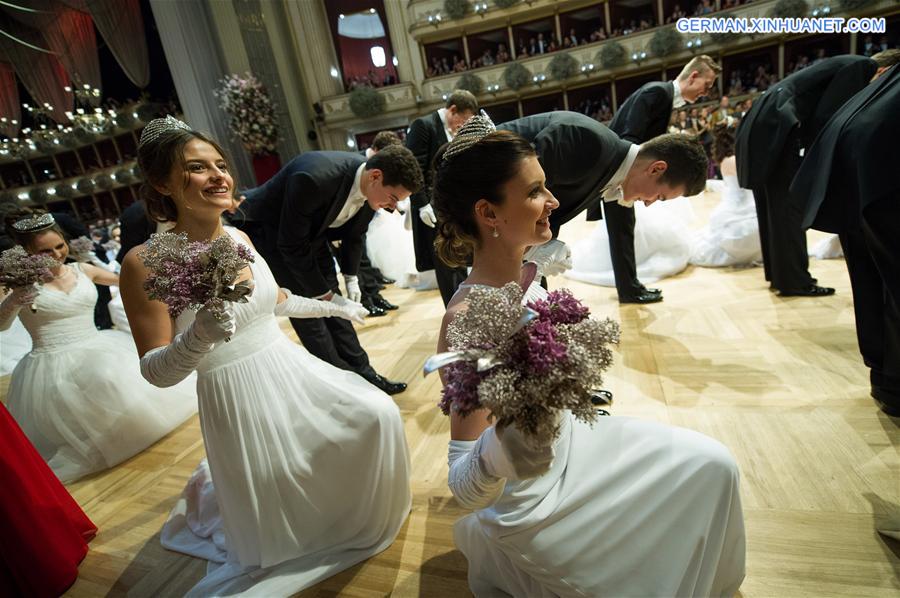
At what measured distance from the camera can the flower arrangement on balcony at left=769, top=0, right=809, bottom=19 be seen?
10.4 meters

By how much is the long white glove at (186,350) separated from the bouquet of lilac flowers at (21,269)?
1.47 m

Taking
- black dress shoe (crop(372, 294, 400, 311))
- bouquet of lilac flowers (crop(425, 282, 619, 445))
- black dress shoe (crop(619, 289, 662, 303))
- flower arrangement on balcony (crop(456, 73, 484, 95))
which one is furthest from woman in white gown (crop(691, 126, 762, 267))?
flower arrangement on balcony (crop(456, 73, 484, 95))

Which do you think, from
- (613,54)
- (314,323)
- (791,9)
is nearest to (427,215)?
(314,323)

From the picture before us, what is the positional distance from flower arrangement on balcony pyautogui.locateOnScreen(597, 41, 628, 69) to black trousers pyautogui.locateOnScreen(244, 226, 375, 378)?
39.9ft

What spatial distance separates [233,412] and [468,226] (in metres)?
1.00

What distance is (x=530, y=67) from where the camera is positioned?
1270cm

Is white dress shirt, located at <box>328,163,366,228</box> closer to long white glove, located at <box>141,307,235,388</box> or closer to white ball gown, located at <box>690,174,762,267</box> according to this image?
long white glove, located at <box>141,307,235,388</box>

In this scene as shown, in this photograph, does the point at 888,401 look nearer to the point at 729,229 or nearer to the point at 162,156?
the point at 729,229

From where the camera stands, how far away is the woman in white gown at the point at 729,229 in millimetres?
3980

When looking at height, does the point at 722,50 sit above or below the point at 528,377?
above

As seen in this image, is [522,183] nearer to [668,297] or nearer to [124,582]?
[124,582]

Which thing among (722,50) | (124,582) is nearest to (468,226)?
(124,582)

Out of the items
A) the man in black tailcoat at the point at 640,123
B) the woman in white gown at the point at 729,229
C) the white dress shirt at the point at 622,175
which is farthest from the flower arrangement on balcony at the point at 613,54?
the white dress shirt at the point at 622,175

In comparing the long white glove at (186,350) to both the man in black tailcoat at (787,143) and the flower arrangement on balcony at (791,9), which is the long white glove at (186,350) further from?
the flower arrangement on balcony at (791,9)
